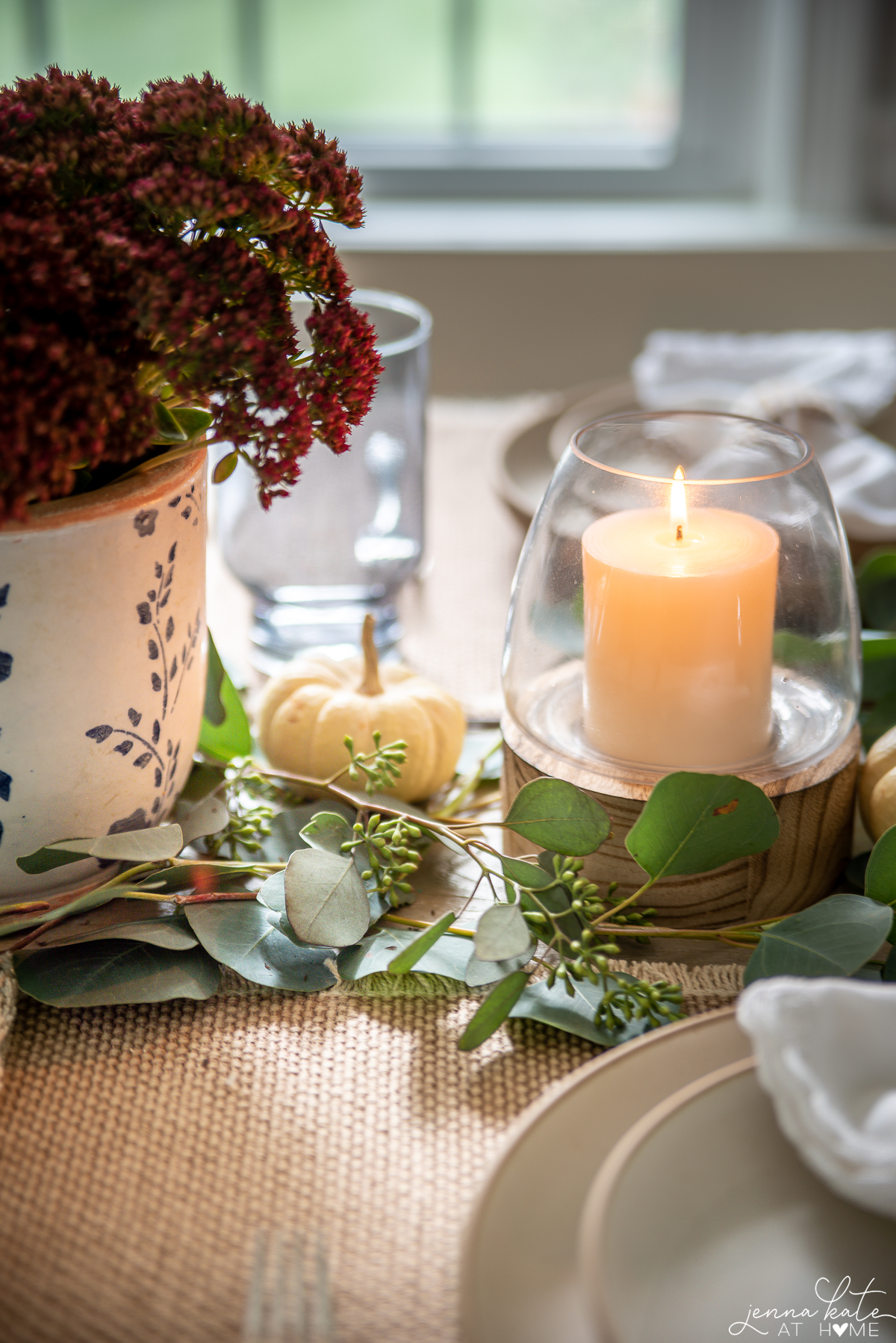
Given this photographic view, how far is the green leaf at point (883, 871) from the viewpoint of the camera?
0.41 metres

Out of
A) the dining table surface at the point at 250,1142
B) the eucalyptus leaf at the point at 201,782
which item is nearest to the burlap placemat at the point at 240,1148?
the dining table surface at the point at 250,1142

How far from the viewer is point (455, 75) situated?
199cm

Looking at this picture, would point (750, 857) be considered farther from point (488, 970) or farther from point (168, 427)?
point (168, 427)

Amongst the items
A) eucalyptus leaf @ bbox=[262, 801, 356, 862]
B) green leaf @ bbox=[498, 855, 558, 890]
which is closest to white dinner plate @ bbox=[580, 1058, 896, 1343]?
green leaf @ bbox=[498, 855, 558, 890]

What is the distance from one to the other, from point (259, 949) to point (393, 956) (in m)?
0.05

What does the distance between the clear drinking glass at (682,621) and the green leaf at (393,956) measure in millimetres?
80

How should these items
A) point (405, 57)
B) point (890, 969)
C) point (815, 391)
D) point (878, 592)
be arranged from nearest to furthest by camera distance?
1. point (890, 969)
2. point (878, 592)
3. point (815, 391)
4. point (405, 57)

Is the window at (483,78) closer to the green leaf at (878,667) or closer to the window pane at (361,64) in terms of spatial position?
the window pane at (361,64)

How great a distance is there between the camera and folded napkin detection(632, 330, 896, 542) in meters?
0.82

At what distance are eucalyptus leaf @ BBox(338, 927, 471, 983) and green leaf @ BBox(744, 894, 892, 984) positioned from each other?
106 millimetres

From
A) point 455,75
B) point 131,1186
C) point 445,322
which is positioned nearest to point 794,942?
point 131,1186

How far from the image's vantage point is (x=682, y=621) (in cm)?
44

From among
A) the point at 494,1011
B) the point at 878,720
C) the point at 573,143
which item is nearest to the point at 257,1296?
the point at 494,1011

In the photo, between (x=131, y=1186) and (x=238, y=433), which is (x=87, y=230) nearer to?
(x=238, y=433)
